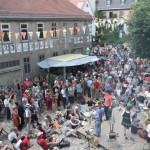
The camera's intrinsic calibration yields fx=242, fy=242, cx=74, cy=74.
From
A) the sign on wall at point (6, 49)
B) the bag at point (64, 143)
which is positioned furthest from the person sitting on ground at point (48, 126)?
the sign on wall at point (6, 49)

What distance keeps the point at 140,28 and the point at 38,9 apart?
923cm

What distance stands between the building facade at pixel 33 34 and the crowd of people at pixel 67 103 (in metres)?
3.35

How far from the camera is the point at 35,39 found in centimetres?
2108

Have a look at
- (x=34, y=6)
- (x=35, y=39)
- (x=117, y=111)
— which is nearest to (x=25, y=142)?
(x=117, y=111)

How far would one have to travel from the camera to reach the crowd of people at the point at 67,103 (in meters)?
11.0

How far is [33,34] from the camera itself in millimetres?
20906

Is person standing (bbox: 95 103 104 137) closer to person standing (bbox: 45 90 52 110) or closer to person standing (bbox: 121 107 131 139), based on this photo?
person standing (bbox: 121 107 131 139)

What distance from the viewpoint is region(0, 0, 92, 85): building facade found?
18781 mm

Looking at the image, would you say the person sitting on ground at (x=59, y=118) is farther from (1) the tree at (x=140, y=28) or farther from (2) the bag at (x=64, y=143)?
(1) the tree at (x=140, y=28)

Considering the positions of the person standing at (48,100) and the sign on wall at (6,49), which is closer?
the person standing at (48,100)

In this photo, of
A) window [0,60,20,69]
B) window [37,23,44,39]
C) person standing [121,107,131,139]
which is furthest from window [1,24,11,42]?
person standing [121,107,131,139]

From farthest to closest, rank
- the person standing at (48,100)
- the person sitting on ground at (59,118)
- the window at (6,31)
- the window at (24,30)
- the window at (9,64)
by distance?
the window at (24,30), the window at (9,64), the window at (6,31), the person standing at (48,100), the person sitting on ground at (59,118)

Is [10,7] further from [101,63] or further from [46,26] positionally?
[101,63]

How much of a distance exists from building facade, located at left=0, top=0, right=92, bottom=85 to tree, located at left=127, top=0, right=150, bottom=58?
598 cm
